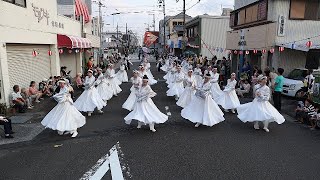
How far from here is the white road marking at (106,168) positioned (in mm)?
6160

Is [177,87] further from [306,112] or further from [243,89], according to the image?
[306,112]

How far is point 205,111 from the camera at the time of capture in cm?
976

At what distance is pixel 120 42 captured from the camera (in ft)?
319

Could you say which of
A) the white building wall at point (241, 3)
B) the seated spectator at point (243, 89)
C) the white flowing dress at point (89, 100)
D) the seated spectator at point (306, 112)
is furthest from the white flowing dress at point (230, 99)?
the white building wall at point (241, 3)

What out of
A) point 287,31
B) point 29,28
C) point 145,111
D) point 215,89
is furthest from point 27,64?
point 287,31

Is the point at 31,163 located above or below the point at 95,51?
below

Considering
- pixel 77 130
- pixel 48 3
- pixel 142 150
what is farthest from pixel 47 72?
pixel 142 150

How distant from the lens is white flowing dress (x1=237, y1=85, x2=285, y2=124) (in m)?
9.20

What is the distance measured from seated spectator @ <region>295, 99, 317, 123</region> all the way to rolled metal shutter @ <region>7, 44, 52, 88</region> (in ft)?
37.9

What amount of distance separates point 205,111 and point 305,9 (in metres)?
12.1

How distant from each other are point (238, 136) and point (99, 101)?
18.9 ft

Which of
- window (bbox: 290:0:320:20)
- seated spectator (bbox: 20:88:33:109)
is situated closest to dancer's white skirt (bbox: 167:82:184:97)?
seated spectator (bbox: 20:88:33:109)

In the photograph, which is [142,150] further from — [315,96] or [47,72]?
[47,72]

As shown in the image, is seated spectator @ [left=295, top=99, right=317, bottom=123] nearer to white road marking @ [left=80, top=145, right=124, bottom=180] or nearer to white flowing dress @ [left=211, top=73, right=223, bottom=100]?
white flowing dress @ [left=211, top=73, right=223, bottom=100]
